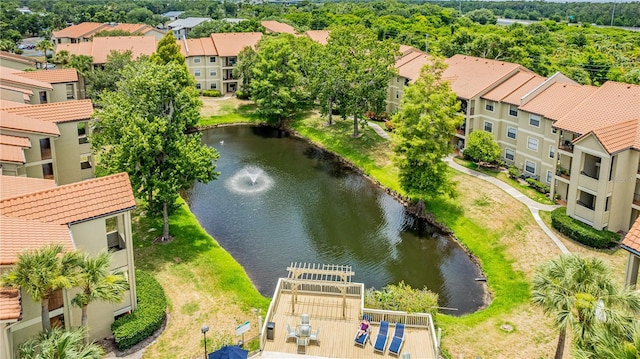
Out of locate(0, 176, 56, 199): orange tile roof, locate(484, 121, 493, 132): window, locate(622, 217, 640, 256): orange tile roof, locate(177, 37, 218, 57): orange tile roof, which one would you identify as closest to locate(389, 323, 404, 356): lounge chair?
locate(622, 217, 640, 256): orange tile roof

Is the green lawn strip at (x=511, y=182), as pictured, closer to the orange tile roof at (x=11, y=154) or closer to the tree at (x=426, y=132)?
the tree at (x=426, y=132)

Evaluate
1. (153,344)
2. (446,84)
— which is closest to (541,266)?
(153,344)

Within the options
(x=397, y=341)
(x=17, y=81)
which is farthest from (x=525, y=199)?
(x=17, y=81)

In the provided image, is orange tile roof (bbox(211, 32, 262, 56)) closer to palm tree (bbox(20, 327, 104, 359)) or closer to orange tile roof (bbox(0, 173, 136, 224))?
orange tile roof (bbox(0, 173, 136, 224))

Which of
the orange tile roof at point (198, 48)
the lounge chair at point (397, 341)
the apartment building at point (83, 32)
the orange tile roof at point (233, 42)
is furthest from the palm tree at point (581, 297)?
the apartment building at point (83, 32)

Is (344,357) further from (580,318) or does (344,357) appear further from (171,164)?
(171,164)
